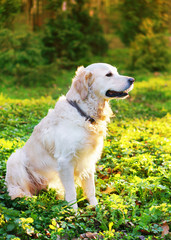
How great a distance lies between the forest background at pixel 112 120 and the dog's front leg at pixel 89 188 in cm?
9

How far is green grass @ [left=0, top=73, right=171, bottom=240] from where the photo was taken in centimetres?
249

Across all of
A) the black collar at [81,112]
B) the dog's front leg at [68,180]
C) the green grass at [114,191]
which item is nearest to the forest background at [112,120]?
the green grass at [114,191]

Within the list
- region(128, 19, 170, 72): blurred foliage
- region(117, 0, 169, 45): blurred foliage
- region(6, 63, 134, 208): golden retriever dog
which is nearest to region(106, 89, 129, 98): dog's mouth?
region(6, 63, 134, 208): golden retriever dog

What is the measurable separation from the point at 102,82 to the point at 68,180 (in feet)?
3.38

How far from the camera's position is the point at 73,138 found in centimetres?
278

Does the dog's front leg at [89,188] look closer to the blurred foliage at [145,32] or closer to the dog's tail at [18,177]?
the dog's tail at [18,177]

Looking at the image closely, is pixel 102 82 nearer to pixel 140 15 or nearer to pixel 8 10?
pixel 8 10

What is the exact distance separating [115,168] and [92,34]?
954 cm

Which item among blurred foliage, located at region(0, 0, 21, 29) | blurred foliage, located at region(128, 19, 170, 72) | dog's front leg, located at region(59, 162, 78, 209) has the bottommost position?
dog's front leg, located at region(59, 162, 78, 209)

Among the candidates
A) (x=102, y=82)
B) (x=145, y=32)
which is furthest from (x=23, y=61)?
(x=102, y=82)

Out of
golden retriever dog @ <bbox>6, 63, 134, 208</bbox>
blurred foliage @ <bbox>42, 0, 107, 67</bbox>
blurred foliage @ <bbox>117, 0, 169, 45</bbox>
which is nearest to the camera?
golden retriever dog @ <bbox>6, 63, 134, 208</bbox>

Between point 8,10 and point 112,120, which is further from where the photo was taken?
point 8,10

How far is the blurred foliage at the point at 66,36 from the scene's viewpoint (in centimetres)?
1078

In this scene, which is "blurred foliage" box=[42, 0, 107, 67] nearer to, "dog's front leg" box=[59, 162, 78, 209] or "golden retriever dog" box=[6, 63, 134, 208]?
"golden retriever dog" box=[6, 63, 134, 208]
